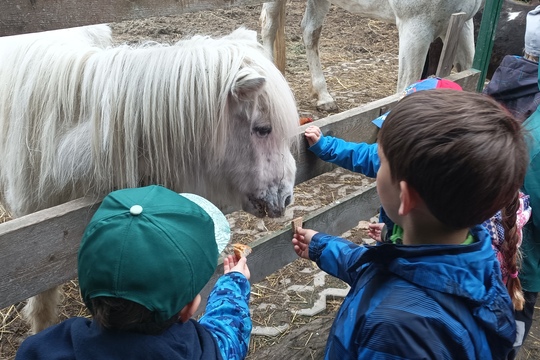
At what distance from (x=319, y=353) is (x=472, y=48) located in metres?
3.20

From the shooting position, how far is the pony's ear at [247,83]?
1.62 m

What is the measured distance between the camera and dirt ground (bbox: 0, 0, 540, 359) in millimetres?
2707

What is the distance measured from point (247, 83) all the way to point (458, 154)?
0.82 m

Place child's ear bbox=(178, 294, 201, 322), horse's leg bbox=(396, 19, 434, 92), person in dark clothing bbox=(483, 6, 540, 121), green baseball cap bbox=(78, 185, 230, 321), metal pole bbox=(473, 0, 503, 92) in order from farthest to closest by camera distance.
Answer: horse's leg bbox=(396, 19, 434, 92) → metal pole bbox=(473, 0, 503, 92) → person in dark clothing bbox=(483, 6, 540, 121) → child's ear bbox=(178, 294, 201, 322) → green baseball cap bbox=(78, 185, 230, 321)

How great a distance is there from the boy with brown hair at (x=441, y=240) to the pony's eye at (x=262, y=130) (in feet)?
2.21

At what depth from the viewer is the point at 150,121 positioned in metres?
1.62

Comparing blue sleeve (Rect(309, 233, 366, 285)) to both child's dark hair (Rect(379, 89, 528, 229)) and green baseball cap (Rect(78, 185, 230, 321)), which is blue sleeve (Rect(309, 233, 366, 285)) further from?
green baseball cap (Rect(78, 185, 230, 321))

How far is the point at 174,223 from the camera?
0.97m

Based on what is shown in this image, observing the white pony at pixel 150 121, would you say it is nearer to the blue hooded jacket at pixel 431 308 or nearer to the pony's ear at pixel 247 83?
the pony's ear at pixel 247 83

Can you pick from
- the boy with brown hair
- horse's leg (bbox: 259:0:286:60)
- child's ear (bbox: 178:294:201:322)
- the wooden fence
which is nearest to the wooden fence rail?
the wooden fence

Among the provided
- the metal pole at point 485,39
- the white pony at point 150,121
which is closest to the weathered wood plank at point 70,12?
the white pony at point 150,121

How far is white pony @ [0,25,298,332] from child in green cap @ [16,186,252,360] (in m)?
0.66

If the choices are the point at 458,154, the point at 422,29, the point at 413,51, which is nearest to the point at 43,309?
the point at 458,154

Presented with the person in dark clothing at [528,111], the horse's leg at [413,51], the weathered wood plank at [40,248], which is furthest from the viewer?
the horse's leg at [413,51]
